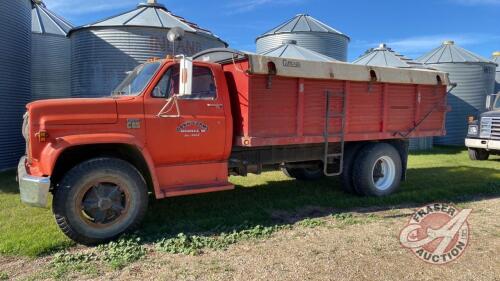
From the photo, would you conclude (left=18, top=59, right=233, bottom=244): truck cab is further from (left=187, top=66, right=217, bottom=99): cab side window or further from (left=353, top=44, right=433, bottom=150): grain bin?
(left=353, top=44, right=433, bottom=150): grain bin

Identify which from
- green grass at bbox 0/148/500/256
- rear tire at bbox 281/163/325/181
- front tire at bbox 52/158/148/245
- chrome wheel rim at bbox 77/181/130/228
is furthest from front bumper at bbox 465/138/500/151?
chrome wheel rim at bbox 77/181/130/228

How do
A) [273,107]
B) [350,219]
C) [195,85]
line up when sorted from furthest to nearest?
1. [273,107]
2. [350,219]
3. [195,85]

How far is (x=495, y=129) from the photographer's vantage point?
13133 millimetres

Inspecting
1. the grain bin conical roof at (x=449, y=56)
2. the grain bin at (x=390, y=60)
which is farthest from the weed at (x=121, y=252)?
the grain bin conical roof at (x=449, y=56)

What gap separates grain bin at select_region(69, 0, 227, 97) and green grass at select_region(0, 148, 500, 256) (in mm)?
3328

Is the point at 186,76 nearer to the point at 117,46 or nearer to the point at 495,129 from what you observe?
the point at 117,46

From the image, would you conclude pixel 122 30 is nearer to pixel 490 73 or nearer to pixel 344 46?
pixel 344 46

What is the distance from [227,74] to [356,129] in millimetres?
2602

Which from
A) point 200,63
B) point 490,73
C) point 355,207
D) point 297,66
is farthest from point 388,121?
point 490,73

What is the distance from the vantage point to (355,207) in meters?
7.20

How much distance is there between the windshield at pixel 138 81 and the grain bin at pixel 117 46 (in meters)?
5.32

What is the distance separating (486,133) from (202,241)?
11488 mm

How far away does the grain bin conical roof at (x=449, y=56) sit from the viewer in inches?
752

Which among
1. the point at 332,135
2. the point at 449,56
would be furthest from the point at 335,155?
the point at 449,56
